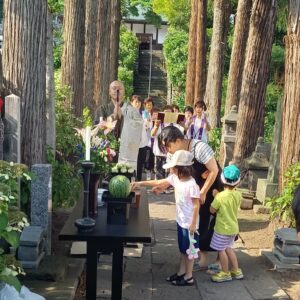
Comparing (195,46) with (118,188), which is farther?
(195,46)

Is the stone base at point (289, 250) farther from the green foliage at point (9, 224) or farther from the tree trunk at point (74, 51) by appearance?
the tree trunk at point (74, 51)

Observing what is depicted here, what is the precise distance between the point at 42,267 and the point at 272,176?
5.18 metres

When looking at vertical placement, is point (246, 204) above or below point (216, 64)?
below

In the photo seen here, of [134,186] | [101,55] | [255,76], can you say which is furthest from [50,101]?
[101,55]

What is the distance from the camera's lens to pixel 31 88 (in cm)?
636

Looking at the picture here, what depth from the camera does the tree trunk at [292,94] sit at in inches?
295

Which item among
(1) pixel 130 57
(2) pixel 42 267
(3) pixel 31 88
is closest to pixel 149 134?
(3) pixel 31 88

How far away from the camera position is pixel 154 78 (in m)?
40.2

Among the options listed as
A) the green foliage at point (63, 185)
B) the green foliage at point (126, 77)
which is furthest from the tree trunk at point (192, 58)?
the green foliage at point (126, 77)

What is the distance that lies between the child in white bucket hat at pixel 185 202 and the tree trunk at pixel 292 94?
2541 millimetres

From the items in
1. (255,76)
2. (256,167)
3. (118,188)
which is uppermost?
(255,76)

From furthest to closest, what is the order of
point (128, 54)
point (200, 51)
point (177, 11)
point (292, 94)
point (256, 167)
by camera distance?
point (128, 54) → point (177, 11) → point (200, 51) → point (256, 167) → point (292, 94)

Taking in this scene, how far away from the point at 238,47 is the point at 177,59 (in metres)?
18.1

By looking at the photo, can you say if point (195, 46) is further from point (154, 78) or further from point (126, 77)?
point (154, 78)
